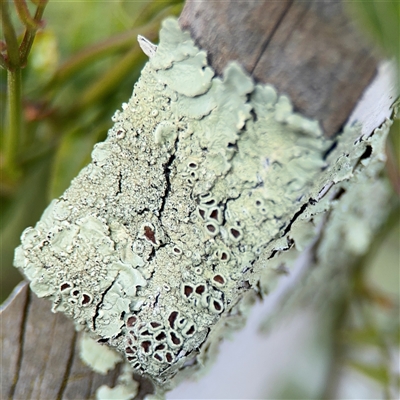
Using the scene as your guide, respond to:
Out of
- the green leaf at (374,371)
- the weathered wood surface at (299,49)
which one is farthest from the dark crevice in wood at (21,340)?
the green leaf at (374,371)

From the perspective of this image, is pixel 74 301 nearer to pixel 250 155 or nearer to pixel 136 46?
pixel 250 155

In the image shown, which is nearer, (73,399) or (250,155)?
(250,155)

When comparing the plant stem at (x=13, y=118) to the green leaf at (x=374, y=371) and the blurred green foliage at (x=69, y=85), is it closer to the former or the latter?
the blurred green foliage at (x=69, y=85)

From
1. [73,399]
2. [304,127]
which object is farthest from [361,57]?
[73,399]

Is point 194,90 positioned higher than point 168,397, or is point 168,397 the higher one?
point 194,90

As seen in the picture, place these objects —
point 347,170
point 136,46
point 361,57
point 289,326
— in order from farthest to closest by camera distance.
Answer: point 289,326 → point 136,46 → point 347,170 → point 361,57
